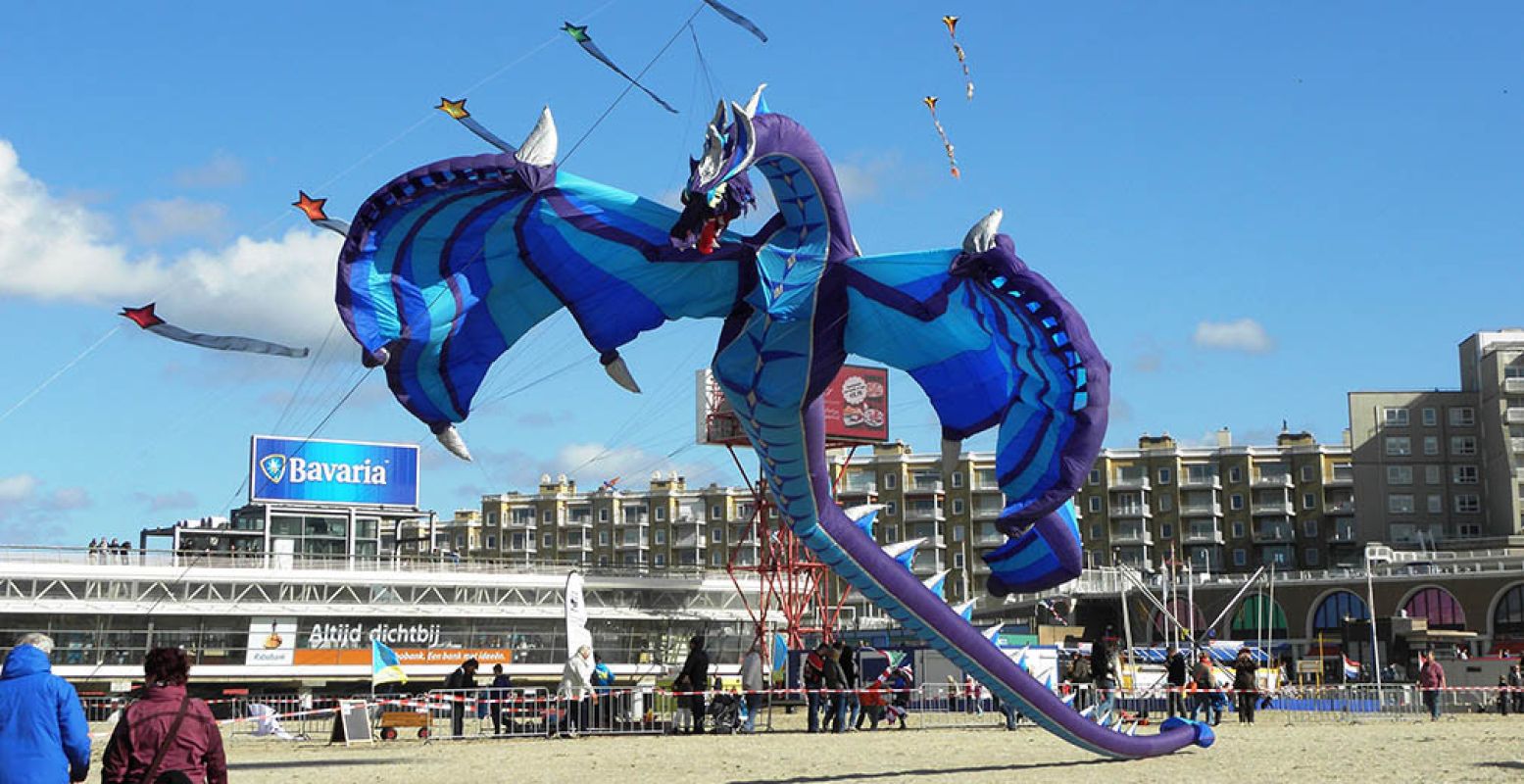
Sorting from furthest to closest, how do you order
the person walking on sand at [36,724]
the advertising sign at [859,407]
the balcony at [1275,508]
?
1. the balcony at [1275,508]
2. the advertising sign at [859,407]
3. the person walking on sand at [36,724]

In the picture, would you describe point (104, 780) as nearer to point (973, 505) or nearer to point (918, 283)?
point (918, 283)

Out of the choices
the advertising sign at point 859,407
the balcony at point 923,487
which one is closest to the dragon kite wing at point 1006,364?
the advertising sign at point 859,407

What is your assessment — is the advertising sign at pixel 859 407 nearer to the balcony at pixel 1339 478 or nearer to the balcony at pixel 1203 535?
the balcony at pixel 1203 535

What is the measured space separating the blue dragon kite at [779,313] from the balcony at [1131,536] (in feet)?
310

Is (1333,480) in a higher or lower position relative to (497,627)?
higher

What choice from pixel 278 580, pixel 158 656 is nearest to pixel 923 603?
pixel 158 656

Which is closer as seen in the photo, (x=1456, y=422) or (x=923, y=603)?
(x=923, y=603)

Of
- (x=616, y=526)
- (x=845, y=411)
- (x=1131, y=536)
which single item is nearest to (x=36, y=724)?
(x=845, y=411)

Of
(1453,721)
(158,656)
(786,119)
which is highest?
(786,119)

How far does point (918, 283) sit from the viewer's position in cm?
1577

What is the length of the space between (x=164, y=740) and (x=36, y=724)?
1.05 meters

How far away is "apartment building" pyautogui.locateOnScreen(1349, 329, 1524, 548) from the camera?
317 feet

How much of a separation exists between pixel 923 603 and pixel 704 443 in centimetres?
3636

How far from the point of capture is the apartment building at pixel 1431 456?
317 feet
